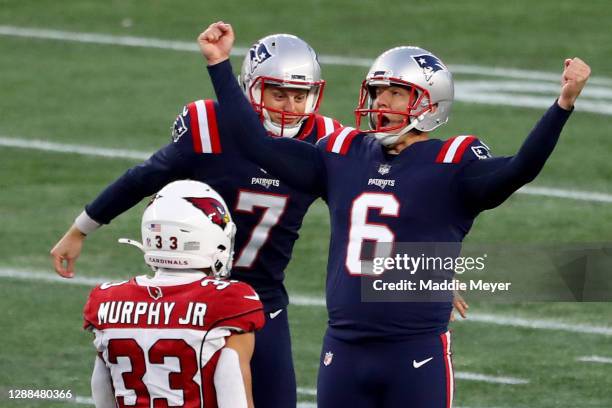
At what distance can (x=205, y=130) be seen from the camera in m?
6.27

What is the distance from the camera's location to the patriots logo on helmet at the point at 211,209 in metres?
4.94

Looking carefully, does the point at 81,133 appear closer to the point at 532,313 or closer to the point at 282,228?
the point at 532,313

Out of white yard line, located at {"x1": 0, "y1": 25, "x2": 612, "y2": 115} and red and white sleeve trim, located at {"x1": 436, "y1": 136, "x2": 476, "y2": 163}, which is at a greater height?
white yard line, located at {"x1": 0, "y1": 25, "x2": 612, "y2": 115}

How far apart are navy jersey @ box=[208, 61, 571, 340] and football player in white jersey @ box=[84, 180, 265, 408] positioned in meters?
0.66

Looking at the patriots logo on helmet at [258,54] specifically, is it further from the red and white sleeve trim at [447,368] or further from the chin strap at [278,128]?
the red and white sleeve trim at [447,368]

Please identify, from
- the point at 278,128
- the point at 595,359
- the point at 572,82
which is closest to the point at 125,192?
the point at 278,128

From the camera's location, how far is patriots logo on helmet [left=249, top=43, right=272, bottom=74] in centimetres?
643

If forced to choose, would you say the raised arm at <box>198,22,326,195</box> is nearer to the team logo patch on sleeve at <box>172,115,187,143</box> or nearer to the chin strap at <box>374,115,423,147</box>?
the chin strap at <box>374,115,423,147</box>

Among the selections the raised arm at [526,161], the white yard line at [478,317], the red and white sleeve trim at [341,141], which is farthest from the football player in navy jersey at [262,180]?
the white yard line at [478,317]

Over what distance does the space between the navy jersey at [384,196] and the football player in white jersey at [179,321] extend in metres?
0.66

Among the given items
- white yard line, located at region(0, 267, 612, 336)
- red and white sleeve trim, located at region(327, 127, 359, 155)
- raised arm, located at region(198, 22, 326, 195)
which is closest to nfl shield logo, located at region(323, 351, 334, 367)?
raised arm, located at region(198, 22, 326, 195)

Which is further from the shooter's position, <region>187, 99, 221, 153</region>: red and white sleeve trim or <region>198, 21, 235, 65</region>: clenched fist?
<region>187, 99, 221, 153</region>: red and white sleeve trim

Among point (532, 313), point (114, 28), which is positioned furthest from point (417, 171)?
point (114, 28)

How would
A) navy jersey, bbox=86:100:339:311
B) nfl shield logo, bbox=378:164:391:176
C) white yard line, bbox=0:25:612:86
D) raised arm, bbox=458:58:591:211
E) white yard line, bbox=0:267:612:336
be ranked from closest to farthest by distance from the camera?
raised arm, bbox=458:58:591:211 → nfl shield logo, bbox=378:164:391:176 → navy jersey, bbox=86:100:339:311 → white yard line, bbox=0:267:612:336 → white yard line, bbox=0:25:612:86
